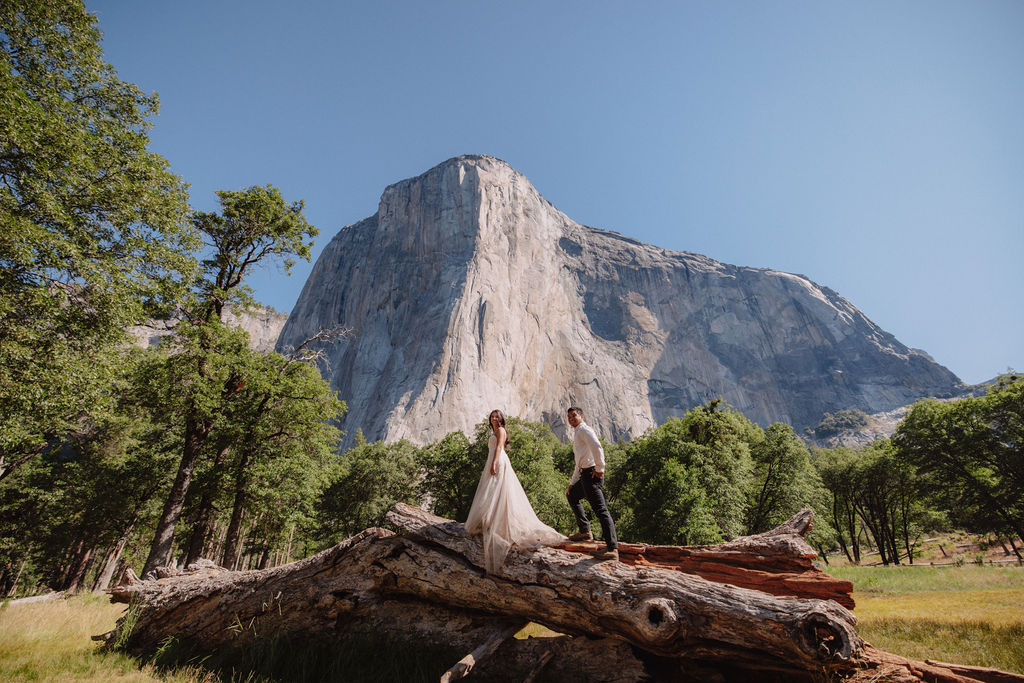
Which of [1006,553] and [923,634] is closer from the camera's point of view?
[923,634]

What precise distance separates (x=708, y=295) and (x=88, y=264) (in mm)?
131520

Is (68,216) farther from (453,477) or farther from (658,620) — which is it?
(453,477)

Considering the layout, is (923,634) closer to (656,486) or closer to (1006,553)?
(656,486)

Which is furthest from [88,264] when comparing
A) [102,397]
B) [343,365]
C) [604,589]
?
[343,365]

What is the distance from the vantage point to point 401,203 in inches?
4001

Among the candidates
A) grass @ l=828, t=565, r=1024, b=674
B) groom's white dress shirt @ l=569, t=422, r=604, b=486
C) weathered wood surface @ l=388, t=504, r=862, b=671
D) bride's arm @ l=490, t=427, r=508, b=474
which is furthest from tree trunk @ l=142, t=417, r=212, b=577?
grass @ l=828, t=565, r=1024, b=674

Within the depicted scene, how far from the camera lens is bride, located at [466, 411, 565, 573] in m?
5.87

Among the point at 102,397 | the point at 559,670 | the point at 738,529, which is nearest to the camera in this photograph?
the point at 559,670

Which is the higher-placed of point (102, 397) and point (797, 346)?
point (797, 346)

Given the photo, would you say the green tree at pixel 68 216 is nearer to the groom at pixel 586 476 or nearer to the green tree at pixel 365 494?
the groom at pixel 586 476

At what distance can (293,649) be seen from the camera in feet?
19.6

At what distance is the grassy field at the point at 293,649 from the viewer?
17.7ft

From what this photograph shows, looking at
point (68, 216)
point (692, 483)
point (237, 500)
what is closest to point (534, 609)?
point (68, 216)

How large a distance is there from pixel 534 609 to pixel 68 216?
37.3ft
